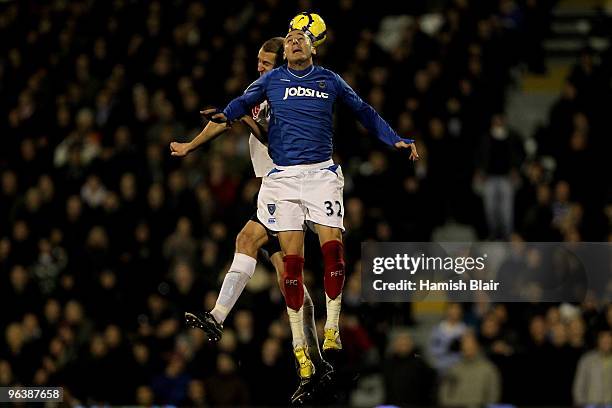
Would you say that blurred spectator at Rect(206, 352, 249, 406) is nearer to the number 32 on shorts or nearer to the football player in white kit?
the football player in white kit

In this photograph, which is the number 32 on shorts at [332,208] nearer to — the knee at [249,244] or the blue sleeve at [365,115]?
the blue sleeve at [365,115]

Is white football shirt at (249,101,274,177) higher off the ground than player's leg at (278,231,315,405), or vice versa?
white football shirt at (249,101,274,177)

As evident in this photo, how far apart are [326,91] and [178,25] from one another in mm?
10601

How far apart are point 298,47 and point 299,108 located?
459mm

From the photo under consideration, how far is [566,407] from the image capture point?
16.0m

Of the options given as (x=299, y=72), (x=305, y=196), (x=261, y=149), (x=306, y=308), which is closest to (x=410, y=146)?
(x=305, y=196)

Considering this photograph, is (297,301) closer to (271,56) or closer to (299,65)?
(299,65)

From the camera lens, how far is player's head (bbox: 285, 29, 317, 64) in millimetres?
10594

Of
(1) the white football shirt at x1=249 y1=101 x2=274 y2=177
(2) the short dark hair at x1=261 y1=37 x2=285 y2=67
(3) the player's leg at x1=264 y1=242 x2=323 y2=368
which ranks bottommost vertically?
(3) the player's leg at x1=264 y1=242 x2=323 y2=368

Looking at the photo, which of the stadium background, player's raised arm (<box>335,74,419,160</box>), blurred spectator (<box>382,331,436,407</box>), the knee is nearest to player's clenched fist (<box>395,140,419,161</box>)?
player's raised arm (<box>335,74,419,160</box>)

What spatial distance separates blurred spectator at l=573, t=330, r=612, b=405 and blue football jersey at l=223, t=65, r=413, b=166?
248 inches

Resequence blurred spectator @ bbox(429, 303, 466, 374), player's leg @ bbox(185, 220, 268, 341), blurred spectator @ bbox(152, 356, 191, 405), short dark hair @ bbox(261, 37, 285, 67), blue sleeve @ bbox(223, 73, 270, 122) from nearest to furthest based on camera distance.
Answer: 1. blue sleeve @ bbox(223, 73, 270, 122)
2. player's leg @ bbox(185, 220, 268, 341)
3. short dark hair @ bbox(261, 37, 285, 67)
4. blurred spectator @ bbox(152, 356, 191, 405)
5. blurred spectator @ bbox(429, 303, 466, 374)

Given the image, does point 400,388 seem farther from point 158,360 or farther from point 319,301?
point 158,360

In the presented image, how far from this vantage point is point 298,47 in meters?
10.6
